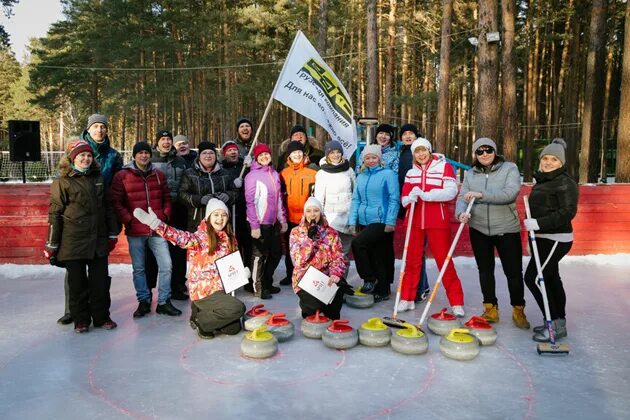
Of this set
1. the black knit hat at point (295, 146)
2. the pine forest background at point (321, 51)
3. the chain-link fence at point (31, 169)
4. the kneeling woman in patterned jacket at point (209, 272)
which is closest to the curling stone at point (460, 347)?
the kneeling woman in patterned jacket at point (209, 272)

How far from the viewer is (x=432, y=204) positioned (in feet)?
15.4

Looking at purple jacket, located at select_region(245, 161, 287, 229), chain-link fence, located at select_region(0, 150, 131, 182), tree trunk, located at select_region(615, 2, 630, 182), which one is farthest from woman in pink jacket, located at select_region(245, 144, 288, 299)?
chain-link fence, located at select_region(0, 150, 131, 182)

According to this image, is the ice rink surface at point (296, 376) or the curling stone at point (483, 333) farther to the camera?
the curling stone at point (483, 333)

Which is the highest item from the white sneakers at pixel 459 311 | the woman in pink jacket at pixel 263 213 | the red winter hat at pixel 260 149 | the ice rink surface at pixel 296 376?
the red winter hat at pixel 260 149

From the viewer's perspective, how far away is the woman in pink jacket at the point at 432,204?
460 centimetres

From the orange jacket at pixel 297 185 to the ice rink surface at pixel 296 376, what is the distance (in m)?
1.31

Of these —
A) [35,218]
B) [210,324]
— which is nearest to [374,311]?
[210,324]

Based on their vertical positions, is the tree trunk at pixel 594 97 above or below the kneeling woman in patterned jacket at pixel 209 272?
above

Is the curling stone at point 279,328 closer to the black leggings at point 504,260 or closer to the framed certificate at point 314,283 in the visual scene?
the framed certificate at point 314,283

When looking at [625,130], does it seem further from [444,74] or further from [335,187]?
[444,74]

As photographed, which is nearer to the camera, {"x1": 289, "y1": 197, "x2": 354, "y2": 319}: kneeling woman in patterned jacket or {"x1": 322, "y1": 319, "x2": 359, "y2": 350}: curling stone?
{"x1": 322, "y1": 319, "x2": 359, "y2": 350}: curling stone

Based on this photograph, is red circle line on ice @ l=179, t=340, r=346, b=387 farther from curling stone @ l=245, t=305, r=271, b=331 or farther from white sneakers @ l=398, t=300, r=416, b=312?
white sneakers @ l=398, t=300, r=416, b=312

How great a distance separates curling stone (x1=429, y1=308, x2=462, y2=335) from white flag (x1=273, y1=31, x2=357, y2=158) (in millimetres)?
2440

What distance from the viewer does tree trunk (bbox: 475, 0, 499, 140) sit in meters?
8.72
